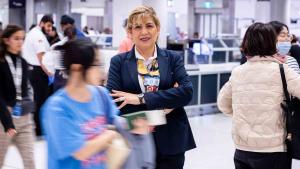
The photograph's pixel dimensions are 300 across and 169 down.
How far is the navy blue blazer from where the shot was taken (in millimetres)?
2416

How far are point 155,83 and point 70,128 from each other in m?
0.75

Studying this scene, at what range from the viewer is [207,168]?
543 centimetres

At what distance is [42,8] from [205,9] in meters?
9.28

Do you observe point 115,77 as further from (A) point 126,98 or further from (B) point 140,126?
(B) point 140,126

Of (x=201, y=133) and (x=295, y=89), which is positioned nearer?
(x=295, y=89)

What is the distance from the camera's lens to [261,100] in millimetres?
2865

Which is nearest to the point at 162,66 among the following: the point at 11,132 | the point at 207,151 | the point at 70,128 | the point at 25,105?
the point at 70,128

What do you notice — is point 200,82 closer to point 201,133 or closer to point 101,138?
point 201,133

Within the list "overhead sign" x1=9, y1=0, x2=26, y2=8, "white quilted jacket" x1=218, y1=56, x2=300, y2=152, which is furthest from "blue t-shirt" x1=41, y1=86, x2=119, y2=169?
"overhead sign" x1=9, y1=0, x2=26, y2=8

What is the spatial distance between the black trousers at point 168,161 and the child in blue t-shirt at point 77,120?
638 millimetres

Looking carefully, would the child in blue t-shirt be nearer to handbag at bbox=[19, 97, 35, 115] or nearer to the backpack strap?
the backpack strap

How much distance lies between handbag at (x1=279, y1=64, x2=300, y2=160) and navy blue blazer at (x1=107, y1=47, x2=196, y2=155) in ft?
2.26

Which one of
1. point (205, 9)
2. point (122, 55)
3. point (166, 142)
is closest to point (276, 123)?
point (166, 142)

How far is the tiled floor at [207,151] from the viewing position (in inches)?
217
